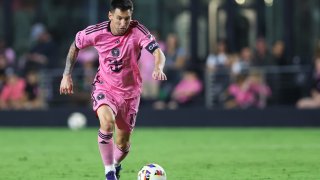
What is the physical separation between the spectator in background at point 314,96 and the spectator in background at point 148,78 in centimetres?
348

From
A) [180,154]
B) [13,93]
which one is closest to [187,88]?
[13,93]

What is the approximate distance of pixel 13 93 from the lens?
22391 millimetres

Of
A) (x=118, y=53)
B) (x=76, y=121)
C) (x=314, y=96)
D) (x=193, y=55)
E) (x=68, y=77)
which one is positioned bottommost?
(x=76, y=121)

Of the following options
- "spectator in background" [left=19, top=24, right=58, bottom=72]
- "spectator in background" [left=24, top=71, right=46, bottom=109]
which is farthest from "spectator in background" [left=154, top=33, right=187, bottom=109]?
"spectator in background" [left=19, top=24, right=58, bottom=72]

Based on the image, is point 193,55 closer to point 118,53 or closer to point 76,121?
point 76,121

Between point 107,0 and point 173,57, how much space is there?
3878mm

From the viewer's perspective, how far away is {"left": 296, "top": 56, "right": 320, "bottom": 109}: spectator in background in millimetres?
20312

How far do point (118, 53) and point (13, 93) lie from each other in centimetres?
1251

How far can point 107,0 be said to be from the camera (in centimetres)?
2502

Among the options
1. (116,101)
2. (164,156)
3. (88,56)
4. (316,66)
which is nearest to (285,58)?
(316,66)

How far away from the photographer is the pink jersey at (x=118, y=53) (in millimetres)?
10258

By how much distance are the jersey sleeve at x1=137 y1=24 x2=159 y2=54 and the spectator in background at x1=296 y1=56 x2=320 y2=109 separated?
10.4m

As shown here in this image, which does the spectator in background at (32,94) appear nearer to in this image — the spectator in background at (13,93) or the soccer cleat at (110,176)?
the spectator in background at (13,93)

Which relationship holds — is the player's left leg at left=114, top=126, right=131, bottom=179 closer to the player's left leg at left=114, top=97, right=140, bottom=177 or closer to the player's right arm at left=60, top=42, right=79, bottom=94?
the player's left leg at left=114, top=97, right=140, bottom=177
